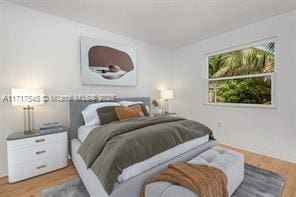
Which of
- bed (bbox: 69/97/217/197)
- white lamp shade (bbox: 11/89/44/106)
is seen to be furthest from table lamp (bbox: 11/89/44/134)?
bed (bbox: 69/97/217/197)

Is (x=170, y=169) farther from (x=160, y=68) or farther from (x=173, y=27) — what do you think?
(x=160, y=68)

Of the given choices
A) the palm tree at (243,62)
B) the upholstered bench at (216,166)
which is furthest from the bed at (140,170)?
the palm tree at (243,62)

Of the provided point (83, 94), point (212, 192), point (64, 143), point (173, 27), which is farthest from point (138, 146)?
point (173, 27)

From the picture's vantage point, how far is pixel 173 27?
3027 millimetres

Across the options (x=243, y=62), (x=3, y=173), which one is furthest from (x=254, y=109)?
(x=3, y=173)

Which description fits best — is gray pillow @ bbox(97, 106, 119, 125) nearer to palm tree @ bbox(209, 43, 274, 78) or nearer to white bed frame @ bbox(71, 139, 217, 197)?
white bed frame @ bbox(71, 139, 217, 197)

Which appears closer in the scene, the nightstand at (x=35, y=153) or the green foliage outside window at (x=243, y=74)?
the nightstand at (x=35, y=153)

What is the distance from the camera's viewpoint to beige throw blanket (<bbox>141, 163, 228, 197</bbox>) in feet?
3.65

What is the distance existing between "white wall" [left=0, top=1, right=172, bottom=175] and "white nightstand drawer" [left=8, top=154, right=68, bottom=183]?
39 centimetres

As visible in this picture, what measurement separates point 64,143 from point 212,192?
7.09 feet

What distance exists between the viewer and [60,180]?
2021mm

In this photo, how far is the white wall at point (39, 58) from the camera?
2.20 metres

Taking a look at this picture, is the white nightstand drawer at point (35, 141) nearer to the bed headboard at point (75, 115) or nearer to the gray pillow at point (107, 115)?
the bed headboard at point (75, 115)

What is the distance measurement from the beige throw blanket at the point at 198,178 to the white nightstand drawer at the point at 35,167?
1620mm
